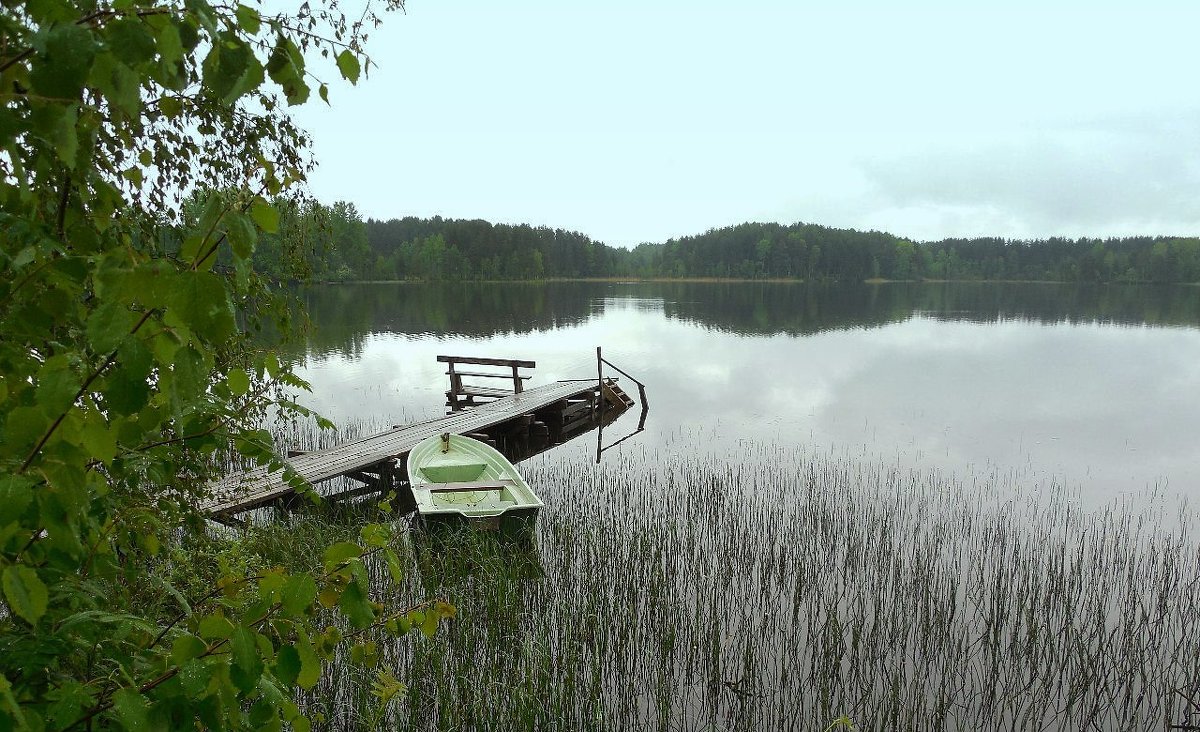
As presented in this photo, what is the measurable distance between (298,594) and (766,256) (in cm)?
14781

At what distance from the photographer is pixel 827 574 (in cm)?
902

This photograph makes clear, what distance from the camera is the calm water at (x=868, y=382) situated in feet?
53.6

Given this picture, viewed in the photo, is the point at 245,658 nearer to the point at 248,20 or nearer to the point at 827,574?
the point at 248,20

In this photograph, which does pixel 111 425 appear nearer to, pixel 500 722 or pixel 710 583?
pixel 500 722

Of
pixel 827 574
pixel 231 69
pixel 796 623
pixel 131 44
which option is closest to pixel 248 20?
pixel 231 69

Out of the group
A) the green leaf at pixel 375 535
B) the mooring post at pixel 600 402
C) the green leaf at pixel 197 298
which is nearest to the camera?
the green leaf at pixel 197 298

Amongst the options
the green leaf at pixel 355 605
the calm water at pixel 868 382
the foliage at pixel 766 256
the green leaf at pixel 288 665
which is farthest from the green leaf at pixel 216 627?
the foliage at pixel 766 256

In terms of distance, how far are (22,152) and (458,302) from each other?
66.3m

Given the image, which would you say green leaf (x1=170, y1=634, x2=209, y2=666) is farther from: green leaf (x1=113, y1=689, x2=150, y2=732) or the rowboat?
the rowboat

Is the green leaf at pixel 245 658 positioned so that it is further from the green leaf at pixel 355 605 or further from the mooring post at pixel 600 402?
the mooring post at pixel 600 402

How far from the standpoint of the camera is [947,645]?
23.7 feet

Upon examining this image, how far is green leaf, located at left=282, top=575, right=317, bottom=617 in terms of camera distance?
1.32 meters

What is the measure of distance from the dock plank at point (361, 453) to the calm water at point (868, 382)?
2004 mm

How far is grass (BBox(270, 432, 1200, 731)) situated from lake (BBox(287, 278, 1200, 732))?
35 millimetres
